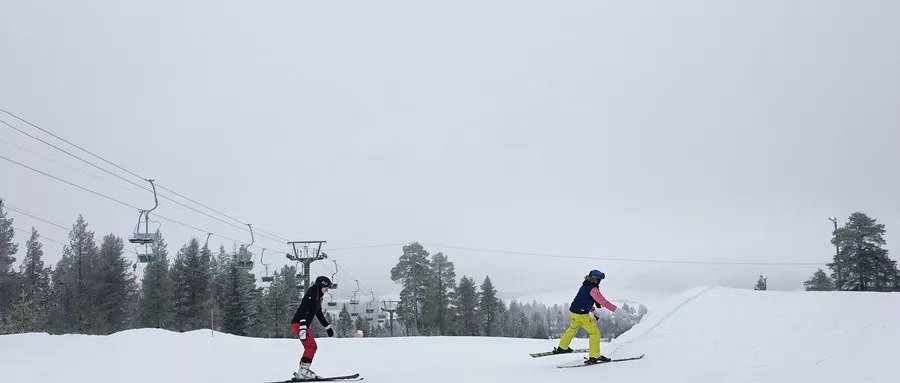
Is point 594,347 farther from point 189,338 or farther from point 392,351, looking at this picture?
point 189,338

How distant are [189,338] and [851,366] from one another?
18.2 meters

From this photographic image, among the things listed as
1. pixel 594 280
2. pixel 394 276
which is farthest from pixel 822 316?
pixel 394 276

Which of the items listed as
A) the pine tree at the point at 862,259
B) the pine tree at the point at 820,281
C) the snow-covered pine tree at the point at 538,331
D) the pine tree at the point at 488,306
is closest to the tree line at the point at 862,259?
the pine tree at the point at 862,259

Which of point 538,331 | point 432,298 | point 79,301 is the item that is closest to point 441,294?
point 432,298

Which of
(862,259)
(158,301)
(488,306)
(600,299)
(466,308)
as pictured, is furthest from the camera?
(488,306)

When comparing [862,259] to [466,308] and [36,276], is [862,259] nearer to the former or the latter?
[466,308]

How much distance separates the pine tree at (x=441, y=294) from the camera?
211ft

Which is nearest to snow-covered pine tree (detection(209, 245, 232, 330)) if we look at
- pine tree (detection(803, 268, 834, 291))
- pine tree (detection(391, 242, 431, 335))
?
pine tree (detection(391, 242, 431, 335))

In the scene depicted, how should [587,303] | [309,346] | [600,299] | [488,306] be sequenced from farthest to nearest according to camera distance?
[488,306]
[587,303]
[600,299]
[309,346]

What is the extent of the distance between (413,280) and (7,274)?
38.5 metres

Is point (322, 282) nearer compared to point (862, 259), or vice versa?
point (322, 282)

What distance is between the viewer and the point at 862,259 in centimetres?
4347

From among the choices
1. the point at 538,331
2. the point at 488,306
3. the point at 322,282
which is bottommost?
the point at 538,331

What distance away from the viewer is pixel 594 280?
13.2 meters
